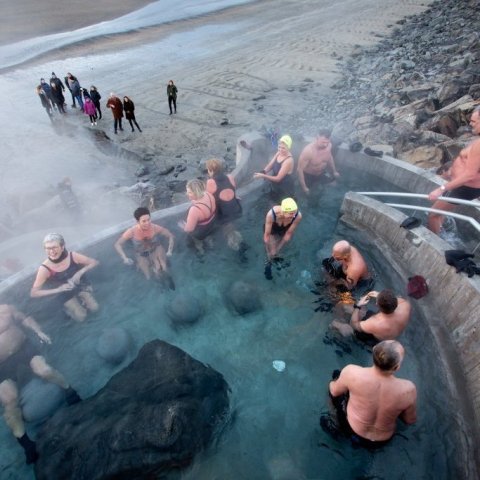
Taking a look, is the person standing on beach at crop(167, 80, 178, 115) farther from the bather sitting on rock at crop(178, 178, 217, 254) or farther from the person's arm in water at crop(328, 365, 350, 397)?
the person's arm in water at crop(328, 365, 350, 397)

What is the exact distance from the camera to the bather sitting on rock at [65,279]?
16.4 ft

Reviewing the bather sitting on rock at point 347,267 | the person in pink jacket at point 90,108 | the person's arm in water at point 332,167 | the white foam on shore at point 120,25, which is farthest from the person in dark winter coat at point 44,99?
the bather sitting on rock at point 347,267

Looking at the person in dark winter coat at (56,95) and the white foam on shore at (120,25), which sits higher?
the white foam on shore at (120,25)

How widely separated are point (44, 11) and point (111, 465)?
38.8 metres

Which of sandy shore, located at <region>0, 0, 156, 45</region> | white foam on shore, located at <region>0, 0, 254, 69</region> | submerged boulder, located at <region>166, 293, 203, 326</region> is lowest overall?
submerged boulder, located at <region>166, 293, 203, 326</region>

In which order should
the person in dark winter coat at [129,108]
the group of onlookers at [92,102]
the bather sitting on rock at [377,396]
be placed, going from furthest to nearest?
the group of onlookers at [92,102]
the person in dark winter coat at [129,108]
the bather sitting on rock at [377,396]

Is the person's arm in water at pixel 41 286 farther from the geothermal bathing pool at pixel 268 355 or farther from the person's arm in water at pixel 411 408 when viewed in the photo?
the person's arm in water at pixel 411 408

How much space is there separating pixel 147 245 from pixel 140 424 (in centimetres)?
288

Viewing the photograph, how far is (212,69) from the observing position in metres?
18.6

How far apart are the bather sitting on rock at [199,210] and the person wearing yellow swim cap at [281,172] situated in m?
1.53

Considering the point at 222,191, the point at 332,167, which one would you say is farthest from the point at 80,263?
the point at 332,167

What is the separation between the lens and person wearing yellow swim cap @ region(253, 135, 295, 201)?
23.2 feet

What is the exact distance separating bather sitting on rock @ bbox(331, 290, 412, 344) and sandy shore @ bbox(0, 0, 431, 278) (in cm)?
587

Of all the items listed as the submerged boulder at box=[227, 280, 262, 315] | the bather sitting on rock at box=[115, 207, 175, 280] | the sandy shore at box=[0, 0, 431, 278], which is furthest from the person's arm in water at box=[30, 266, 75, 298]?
the submerged boulder at box=[227, 280, 262, 315]
